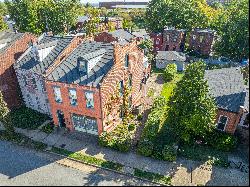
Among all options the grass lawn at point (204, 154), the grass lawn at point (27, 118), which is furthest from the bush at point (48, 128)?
the grass lawn at point (204, 154)

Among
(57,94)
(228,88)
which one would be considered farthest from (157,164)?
(57,94)

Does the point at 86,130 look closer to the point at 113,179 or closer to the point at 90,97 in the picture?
the point at 90,97

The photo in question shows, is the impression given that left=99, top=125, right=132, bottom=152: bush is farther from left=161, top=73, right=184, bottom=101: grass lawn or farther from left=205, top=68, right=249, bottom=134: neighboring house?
left=161, top=73, right=184, bottom=101: grass lawn

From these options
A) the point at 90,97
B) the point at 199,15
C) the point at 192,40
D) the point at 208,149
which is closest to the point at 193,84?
the point at 208,149

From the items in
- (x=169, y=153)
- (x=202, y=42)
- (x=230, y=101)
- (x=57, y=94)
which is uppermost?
(x=57, y=94)

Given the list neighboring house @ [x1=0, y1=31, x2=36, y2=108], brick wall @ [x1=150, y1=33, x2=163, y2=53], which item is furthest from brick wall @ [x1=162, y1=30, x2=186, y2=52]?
neighboring house @ [x1=0, y1=31, x2=36, y2=108]

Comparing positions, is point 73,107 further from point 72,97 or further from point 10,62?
point 10,62
